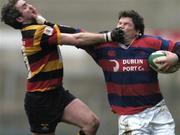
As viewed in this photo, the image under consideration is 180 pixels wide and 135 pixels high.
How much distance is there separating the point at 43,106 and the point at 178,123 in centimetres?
849

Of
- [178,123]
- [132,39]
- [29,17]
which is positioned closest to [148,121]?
[132,39]

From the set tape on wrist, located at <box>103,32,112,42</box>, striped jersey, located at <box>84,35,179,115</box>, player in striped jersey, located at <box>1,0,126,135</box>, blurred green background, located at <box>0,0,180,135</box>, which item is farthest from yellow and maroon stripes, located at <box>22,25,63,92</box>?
blurred green background, located at <box>0,0,180,135</box>

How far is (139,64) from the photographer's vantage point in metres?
7.21

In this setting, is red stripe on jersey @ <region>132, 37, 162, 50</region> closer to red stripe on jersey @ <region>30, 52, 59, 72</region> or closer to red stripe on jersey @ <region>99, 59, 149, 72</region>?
red stripe on jersey @ <region>99, 59, 149, 72</region>

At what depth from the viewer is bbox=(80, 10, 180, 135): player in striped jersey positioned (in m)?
7.21

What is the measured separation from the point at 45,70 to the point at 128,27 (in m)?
0.97

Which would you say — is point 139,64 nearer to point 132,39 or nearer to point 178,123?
point 132,39

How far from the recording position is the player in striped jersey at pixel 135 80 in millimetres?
7207

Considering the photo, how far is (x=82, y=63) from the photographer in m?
16.1

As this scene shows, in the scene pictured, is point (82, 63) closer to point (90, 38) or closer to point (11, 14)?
point (11, 14)

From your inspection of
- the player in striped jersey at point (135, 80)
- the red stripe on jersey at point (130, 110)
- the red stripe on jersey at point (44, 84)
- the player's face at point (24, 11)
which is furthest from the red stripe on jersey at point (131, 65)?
the player's face at point (24, 11)

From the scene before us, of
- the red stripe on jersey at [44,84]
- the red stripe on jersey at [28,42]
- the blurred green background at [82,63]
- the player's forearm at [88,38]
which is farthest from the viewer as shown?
the blurred green background at [82,63]

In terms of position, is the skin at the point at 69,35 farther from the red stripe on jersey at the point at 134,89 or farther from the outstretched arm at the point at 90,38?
the red stripe on jersey at the point at 134,89

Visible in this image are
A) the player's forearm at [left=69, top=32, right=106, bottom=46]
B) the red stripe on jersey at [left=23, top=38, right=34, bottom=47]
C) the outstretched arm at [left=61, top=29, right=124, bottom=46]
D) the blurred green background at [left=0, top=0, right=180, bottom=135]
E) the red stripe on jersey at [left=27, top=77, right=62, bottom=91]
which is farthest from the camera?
the blurred green background at [left=0, top=0, right=180, bottom=135]
